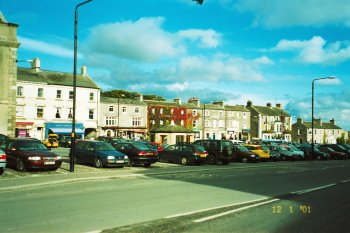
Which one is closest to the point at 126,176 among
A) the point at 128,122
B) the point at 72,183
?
the point at 72,183

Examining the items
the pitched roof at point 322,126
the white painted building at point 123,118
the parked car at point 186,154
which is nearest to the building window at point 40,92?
the white painted building at point 123,118

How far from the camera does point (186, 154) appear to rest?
91.5ft

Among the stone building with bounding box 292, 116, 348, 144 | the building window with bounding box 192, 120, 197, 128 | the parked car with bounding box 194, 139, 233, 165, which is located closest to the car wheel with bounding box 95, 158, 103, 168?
the parked car with bounding box 194, 139, 233, 165

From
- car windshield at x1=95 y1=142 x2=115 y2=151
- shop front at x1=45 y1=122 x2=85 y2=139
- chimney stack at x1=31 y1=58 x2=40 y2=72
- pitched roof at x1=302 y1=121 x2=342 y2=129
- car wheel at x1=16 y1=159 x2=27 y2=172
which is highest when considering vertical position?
chimney stack at x1=31 y1=58 x2=40 y2=72

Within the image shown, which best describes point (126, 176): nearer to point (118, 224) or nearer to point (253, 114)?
point (118, 224)

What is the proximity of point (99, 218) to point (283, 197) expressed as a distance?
6.22 metres

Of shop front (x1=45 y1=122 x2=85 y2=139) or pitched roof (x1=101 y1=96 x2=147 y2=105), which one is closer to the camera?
shop front (x1=45 y1=122 x2=85 y2=139)

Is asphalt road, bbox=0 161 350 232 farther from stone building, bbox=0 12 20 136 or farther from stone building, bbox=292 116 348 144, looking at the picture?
stone building, bbox=292 116 348 144

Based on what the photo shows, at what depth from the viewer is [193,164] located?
28312 mm

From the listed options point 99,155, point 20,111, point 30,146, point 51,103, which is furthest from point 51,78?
point 30,146

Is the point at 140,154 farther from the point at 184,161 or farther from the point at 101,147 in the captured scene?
the point at 184,161

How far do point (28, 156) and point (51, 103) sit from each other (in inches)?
1752

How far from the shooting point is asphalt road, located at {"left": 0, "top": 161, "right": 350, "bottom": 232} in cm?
790

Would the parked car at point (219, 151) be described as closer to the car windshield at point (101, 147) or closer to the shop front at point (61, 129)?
the car windshield at point (101, 147)
